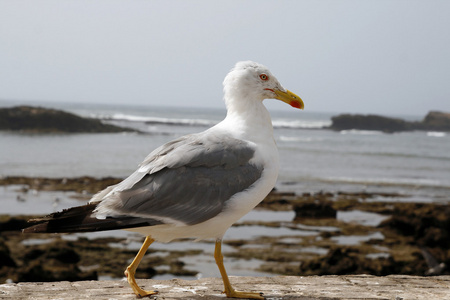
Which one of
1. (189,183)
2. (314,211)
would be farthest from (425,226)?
(189,183)

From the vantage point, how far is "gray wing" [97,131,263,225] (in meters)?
3.35

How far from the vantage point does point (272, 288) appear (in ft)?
Result: 14.0

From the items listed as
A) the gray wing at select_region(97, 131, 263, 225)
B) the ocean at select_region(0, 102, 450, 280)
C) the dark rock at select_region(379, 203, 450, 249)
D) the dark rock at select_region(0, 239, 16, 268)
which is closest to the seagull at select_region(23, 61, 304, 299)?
the gray wing at select_region(97, 131, 263, 225)

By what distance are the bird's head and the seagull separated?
0.32 m

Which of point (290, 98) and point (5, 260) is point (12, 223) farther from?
point (290, 98)

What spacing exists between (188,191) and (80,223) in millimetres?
746

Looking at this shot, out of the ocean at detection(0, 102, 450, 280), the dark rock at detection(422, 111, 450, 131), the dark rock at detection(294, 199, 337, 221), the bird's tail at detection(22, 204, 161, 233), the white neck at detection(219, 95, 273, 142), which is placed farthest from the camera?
the dark rock at detection(422, 111, 450, 131)

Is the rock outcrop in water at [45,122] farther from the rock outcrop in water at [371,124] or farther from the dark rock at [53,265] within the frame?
the dark rock at [53,265]

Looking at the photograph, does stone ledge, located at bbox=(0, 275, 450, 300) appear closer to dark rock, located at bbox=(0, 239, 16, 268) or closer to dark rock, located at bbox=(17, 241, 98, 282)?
dark rock, located at bbox=(17, 241, 98, 282)

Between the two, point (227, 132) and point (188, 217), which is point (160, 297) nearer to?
point (188, 217)

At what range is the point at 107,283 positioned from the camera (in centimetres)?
443

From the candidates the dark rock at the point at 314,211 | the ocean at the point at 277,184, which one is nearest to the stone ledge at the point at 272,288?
the ocean at the point at 277,184

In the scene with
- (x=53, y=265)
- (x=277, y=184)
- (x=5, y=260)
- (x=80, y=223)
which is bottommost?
(x=53, y=265)

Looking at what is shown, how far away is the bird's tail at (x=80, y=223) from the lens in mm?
3217
